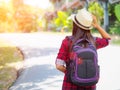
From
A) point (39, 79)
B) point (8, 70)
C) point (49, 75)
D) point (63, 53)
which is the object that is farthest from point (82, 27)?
point (8, 70)

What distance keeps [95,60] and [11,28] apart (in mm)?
81474

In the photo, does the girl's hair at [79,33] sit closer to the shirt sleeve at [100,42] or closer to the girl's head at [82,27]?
the girl's head at [82,27]

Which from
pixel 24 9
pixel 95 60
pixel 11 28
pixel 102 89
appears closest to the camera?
pixel 95 60

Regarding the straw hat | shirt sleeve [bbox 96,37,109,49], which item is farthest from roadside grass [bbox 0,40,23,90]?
the straw hat

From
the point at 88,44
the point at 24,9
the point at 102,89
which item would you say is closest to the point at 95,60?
the point at 88,44

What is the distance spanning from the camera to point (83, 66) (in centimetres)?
487

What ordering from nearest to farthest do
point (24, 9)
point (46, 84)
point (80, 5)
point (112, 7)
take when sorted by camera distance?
point (46, 84) < point (112, 7) < point (80, 5) < point (24, 9)

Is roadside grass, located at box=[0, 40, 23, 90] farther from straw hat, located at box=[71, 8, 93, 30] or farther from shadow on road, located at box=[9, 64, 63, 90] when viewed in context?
straw hat, located at box=[71, 8, 93, 30]

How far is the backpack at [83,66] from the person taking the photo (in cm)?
484

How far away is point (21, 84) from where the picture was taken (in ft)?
37.4

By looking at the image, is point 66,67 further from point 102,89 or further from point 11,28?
point 11,28

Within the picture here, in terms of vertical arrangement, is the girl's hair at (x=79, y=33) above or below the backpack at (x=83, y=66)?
above

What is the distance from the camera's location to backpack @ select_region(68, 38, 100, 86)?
4844mm

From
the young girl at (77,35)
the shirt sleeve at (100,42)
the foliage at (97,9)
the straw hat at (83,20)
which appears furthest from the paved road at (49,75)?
the foliage at (97,9)
